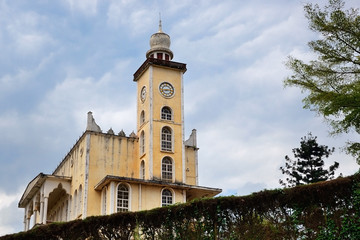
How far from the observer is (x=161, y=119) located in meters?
37.9

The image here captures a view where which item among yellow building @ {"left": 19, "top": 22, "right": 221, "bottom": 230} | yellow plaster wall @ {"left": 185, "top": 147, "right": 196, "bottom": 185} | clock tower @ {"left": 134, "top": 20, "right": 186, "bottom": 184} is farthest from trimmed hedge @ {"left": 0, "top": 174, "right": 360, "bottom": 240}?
yellow plaster wall @ {"left": 185, "top": 147, "right": 196, "bottom": 185}

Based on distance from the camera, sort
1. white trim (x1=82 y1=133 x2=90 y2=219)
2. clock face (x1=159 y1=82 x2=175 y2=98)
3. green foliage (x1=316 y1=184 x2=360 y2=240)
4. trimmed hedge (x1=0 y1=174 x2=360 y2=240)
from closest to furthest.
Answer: green foliage (x1=316 y1=184 x2=360 y2=240) → trimmed hedge (x1=0 y1=174 x2=360 y2=240) → white trim (x1=82 y1=133 x2=90 y2=219) → clock face (x1=159 y1=82 x2=175 y2=98)

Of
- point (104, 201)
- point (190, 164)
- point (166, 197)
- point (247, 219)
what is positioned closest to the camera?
point (247, 219)

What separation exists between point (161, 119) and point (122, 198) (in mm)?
7241

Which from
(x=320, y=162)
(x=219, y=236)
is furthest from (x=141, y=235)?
(x=320, y=162)

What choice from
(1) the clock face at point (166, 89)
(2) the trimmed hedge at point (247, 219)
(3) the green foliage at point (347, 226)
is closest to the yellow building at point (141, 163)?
(1) the clock face at point (166, 89)

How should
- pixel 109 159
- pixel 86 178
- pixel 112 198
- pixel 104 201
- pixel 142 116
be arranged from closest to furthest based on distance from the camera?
pixel 112 198
pixel 104 201
pixel 86 178
pixel 109 159
pixel 142 116

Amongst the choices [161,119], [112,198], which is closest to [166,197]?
[112,198]

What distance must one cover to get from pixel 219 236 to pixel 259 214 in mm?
1594

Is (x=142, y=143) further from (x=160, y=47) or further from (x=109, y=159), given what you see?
(x=160, y=47)

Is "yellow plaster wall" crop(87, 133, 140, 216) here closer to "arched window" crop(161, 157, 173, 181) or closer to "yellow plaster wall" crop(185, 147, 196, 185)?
"arched window" crop(161, 157, 173, 181)

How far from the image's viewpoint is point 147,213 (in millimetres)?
18062

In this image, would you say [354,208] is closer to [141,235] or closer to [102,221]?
[141,235]

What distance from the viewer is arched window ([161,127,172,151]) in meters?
37.4
